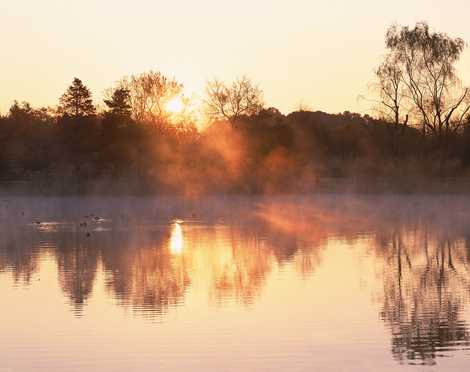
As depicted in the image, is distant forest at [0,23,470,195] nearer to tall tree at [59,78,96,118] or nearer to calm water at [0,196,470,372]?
tall tree at [59,78,96,118]

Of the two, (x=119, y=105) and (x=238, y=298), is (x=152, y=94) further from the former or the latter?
(x=238, y=298)

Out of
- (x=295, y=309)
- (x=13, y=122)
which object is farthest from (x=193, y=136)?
(x=295, y=309)

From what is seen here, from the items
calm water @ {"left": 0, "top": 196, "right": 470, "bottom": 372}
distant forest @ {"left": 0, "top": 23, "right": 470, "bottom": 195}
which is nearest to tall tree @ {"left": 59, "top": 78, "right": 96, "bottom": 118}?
distant forest @ {"left": 0, "top": 23, "right": 470, "bottom": 195}

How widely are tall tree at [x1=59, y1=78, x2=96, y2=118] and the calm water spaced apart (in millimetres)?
31570

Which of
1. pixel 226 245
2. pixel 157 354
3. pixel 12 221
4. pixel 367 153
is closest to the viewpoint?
pixel 157 354

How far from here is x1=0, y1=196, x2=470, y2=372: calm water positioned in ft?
40.3

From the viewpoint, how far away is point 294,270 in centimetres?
2119

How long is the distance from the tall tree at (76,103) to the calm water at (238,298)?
31.6 m

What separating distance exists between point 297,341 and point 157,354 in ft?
6.24

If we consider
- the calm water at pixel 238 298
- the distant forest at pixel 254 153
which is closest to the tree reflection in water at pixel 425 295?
the calm water at pixel 238 298

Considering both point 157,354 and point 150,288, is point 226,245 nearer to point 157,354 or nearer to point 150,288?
point 150,288

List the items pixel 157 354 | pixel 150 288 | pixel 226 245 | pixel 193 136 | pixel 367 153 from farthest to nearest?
pixel 193 136, pixel 367 153, pixel 226 245, pixel 150 288, pixel 157 354

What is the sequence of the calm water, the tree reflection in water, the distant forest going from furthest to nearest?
the distant forest → the tree reflection in water → the calm water

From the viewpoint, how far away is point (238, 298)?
17.2m
